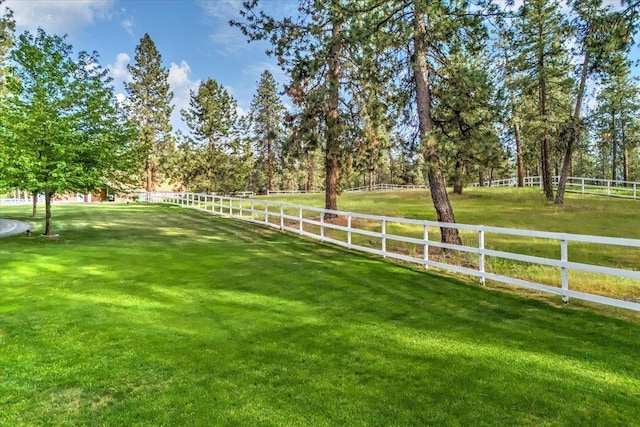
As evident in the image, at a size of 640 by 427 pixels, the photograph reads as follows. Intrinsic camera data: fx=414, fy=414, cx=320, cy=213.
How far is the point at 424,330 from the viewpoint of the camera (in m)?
5.61

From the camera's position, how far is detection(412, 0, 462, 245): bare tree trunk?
11352 mm

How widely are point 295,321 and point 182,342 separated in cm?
161

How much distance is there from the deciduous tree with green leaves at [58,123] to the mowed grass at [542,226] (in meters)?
10.3

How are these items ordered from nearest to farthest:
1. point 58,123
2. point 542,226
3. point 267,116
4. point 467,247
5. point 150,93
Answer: point 467,247, point 58,123, point 542,226, point 150,93, point 267,116

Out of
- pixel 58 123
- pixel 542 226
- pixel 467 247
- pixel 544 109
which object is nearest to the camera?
pixel 467 247

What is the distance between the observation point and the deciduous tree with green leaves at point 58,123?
13508mm

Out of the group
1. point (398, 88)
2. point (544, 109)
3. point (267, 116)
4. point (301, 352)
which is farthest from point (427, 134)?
point (267, 116)

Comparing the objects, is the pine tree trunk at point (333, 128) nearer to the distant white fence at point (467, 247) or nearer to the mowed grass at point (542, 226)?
the distant white fence at point (467, 247)

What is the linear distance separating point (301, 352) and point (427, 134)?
7.98m

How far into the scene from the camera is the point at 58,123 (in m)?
13.5

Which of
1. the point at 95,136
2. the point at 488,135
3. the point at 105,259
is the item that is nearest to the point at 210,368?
the point at 105,259

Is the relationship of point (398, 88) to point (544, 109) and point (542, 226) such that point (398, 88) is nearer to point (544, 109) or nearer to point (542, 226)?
point (542, 226)

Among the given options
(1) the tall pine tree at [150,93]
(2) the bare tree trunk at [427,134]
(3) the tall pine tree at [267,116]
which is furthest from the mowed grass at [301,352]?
(3) the tall pine tree at [267,116]

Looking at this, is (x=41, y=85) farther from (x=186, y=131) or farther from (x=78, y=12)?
(x=186, y=131)
